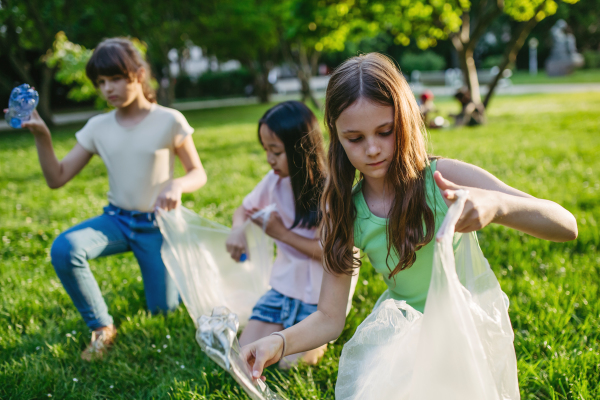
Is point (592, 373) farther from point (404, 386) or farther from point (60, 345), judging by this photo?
point (60, 345)

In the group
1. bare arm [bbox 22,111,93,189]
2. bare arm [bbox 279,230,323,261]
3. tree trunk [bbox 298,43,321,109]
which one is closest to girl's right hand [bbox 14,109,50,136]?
bare arm [bbox 22,111,93,189]

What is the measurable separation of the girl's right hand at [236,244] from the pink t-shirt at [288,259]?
17 centimetres

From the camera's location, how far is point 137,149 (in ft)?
9.52

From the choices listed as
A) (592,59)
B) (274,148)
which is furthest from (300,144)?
(592,59)

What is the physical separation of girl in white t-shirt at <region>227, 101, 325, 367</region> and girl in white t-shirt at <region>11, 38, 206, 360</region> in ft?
1.55

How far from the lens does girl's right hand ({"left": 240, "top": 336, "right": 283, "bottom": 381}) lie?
5.10ft

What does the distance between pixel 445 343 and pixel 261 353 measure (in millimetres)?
596

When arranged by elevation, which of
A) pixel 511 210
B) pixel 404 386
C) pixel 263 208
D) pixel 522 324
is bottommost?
pixel 522 324

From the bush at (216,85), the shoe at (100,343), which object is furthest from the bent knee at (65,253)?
the bush at (216,85)

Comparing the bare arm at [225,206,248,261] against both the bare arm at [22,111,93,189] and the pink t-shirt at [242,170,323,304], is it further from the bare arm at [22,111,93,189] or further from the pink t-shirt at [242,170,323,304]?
the bare arm at [22,111,93,189]

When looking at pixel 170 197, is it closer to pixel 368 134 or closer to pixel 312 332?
pixel 312 332

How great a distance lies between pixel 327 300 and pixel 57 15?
1635cm

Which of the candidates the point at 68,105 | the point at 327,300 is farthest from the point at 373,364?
the point at 68,105

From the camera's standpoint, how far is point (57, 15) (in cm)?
1498
